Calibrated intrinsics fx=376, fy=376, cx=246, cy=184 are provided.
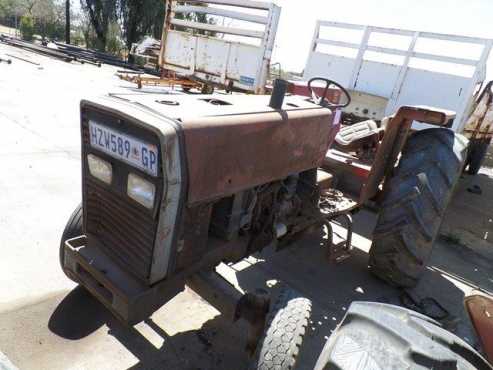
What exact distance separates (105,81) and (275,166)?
11.2m

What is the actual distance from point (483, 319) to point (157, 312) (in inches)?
74.3

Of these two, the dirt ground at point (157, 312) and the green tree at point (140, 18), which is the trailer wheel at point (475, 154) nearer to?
the dirt ground at point (157, 312)

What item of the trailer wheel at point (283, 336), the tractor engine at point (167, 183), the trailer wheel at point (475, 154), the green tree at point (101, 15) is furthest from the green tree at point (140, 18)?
the trailer wheel at point (283, 336)

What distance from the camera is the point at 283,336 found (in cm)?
179

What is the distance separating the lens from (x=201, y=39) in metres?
8.20

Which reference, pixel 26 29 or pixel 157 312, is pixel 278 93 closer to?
pixel 157 312

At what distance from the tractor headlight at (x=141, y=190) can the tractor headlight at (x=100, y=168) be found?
161 millimetres

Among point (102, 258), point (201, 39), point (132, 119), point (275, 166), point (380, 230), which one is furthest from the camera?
point (201, 39)

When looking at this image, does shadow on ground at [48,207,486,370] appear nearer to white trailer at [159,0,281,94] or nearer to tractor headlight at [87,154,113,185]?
tractor headlight at [87,154,113,185]

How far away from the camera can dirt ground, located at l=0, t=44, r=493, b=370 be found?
2189 mm

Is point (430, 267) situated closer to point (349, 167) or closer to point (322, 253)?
point (322, 253)

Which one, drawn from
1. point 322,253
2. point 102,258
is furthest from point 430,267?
point 102,258

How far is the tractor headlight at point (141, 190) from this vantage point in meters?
1.64

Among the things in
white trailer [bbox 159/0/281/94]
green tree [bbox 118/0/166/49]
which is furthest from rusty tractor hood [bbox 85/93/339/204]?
green tree [bbox 118/0/166/49]
